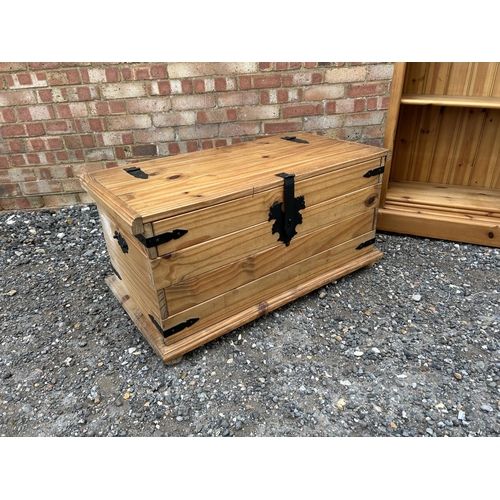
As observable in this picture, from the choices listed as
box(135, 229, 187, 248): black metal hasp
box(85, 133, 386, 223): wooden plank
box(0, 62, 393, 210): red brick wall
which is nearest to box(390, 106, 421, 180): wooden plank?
box(0, 62, 393, 210): red brick wall

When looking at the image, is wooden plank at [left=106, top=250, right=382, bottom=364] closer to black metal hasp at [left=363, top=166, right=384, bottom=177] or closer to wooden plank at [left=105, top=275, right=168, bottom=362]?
wooden plank at [left=105, top=275, right=168, bottom=362]

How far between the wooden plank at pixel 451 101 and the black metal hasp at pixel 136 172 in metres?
1.45

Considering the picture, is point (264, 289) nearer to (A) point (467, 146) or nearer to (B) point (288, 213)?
(B) point (288, 213)

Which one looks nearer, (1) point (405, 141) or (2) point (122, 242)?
(2) point (122, 242)

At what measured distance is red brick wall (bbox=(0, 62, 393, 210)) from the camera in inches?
94.6

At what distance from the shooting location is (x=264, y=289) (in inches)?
68.4

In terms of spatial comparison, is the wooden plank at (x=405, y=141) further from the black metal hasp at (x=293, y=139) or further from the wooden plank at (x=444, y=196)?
the black metal hasp at (x=293, y=139)

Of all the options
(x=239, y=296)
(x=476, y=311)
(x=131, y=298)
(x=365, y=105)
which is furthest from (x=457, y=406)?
(x=365, y=105)

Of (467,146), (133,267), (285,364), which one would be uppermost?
(467,146)

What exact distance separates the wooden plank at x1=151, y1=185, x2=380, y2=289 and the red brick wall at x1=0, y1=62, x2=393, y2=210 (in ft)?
2.76

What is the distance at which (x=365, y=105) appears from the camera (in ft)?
8.14

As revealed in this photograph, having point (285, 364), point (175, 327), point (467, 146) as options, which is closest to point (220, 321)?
point (175, 327)

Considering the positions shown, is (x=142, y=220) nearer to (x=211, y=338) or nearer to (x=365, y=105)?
(x=211, y=338)

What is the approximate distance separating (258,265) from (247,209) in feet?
0.87
